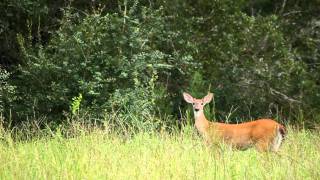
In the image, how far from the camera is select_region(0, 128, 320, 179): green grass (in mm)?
6543

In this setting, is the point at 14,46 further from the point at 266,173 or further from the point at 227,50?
the point at 266,173

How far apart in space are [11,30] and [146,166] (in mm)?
7433

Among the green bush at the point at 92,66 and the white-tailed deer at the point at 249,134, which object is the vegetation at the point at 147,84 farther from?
the white-tailed deer at the point at 249,134

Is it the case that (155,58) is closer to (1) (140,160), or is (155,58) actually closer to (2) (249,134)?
(2) (249,134)

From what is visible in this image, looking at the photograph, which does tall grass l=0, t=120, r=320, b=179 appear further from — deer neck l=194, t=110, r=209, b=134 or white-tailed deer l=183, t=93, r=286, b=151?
deer neck l=194, t=110, r=209, b=134

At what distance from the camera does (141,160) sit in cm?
693

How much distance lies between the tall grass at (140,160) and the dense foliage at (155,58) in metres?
2.96

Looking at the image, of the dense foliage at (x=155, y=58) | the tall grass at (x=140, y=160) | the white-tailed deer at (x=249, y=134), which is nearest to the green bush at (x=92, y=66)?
the dense foliage at (x=155, y=58)

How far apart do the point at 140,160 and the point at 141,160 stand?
0.02 meters

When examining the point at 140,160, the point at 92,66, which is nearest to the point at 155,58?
the point at 92,66

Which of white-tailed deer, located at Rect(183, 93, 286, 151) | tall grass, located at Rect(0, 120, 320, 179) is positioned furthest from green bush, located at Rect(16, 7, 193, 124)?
tall grass, located at Rect(0, 120, 320, 179)

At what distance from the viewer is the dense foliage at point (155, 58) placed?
39.1 feet

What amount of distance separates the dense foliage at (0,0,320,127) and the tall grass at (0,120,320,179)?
2.96 metres

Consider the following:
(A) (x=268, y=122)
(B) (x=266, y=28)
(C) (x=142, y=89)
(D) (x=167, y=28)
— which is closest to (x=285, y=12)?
(B) (x=266, y=28)
